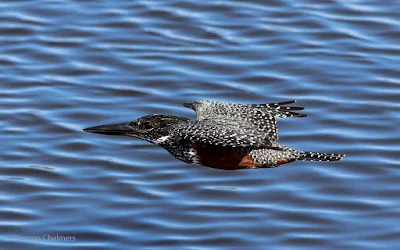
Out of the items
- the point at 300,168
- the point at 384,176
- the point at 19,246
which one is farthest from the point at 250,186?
the point at 19,246

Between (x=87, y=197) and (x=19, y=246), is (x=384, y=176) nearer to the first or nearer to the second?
(x=87, y=197)

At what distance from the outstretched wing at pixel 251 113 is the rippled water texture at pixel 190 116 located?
1.48m

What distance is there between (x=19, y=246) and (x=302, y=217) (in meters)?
3.36

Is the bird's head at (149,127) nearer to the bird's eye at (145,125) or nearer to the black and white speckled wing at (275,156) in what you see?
the bird's eye at (145,125)

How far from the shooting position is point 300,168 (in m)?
14.9

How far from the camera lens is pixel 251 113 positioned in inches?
503

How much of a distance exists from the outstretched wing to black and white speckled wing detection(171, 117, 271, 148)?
1.78 feet

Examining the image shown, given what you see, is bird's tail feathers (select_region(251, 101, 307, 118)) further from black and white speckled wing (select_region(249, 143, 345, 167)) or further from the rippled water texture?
the rippled water texture

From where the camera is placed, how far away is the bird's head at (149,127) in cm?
→ 1249

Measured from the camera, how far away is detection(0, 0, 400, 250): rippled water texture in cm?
1367

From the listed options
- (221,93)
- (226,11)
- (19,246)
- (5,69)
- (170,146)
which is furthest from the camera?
(226,11)

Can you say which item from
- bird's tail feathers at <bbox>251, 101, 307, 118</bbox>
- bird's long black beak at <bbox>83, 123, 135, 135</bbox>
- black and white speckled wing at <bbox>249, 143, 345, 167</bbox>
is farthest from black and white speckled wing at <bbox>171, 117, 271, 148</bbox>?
bird's long black beak at <bbox>83, 123, 135, 135</bbox>

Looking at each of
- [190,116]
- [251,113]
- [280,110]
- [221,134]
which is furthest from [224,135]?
[190,116]

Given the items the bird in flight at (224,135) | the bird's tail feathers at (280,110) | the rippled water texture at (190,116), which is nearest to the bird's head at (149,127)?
the bird in flight at (224,135)
